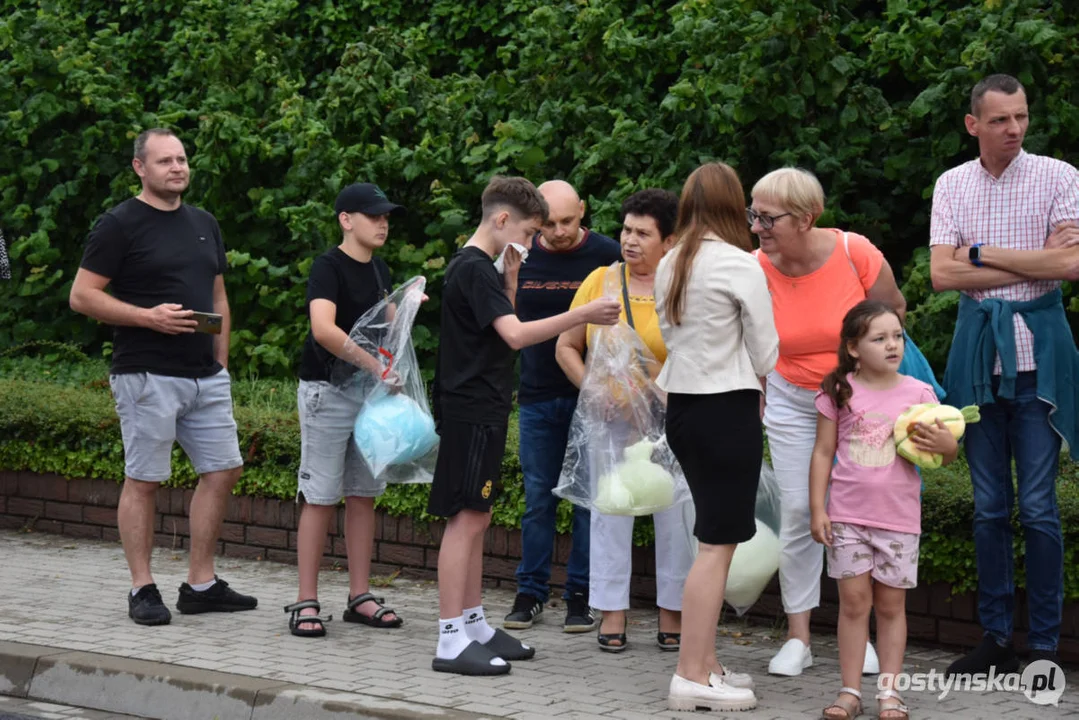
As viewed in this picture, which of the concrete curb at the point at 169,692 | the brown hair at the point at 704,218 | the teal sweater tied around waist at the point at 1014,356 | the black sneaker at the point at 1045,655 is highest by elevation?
the brown hair at the point at 704,218

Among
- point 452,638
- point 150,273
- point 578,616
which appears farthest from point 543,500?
point 150,273

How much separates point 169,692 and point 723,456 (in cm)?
220

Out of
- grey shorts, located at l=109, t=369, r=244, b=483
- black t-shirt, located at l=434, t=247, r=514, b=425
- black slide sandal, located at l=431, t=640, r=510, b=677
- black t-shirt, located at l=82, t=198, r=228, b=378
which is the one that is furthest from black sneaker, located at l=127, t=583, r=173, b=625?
black t-shirt, located at l=434, t=247, r=514, b=425

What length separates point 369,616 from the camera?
21.5 feet

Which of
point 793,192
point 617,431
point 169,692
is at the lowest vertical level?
point 169,692

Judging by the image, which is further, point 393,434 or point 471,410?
point 393,434

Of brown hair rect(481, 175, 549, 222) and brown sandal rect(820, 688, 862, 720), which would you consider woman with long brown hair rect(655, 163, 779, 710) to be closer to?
brown sandal rect(820, 688, 862, 720)

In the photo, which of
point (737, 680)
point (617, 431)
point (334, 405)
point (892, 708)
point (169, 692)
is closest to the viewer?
point (892, 708)

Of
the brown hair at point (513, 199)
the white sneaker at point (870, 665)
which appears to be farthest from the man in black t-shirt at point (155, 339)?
the white sneaker at point (870, 665)

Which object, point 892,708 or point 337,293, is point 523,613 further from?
point 892,708

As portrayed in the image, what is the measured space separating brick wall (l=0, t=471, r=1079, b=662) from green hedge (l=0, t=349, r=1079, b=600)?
0.09 m

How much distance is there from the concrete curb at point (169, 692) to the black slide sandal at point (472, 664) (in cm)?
48

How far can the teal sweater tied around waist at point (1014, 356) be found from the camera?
18.3ft

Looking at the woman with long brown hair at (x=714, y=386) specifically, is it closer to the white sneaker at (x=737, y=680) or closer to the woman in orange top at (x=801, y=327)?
the white sneaker at (x=737, y=680)
